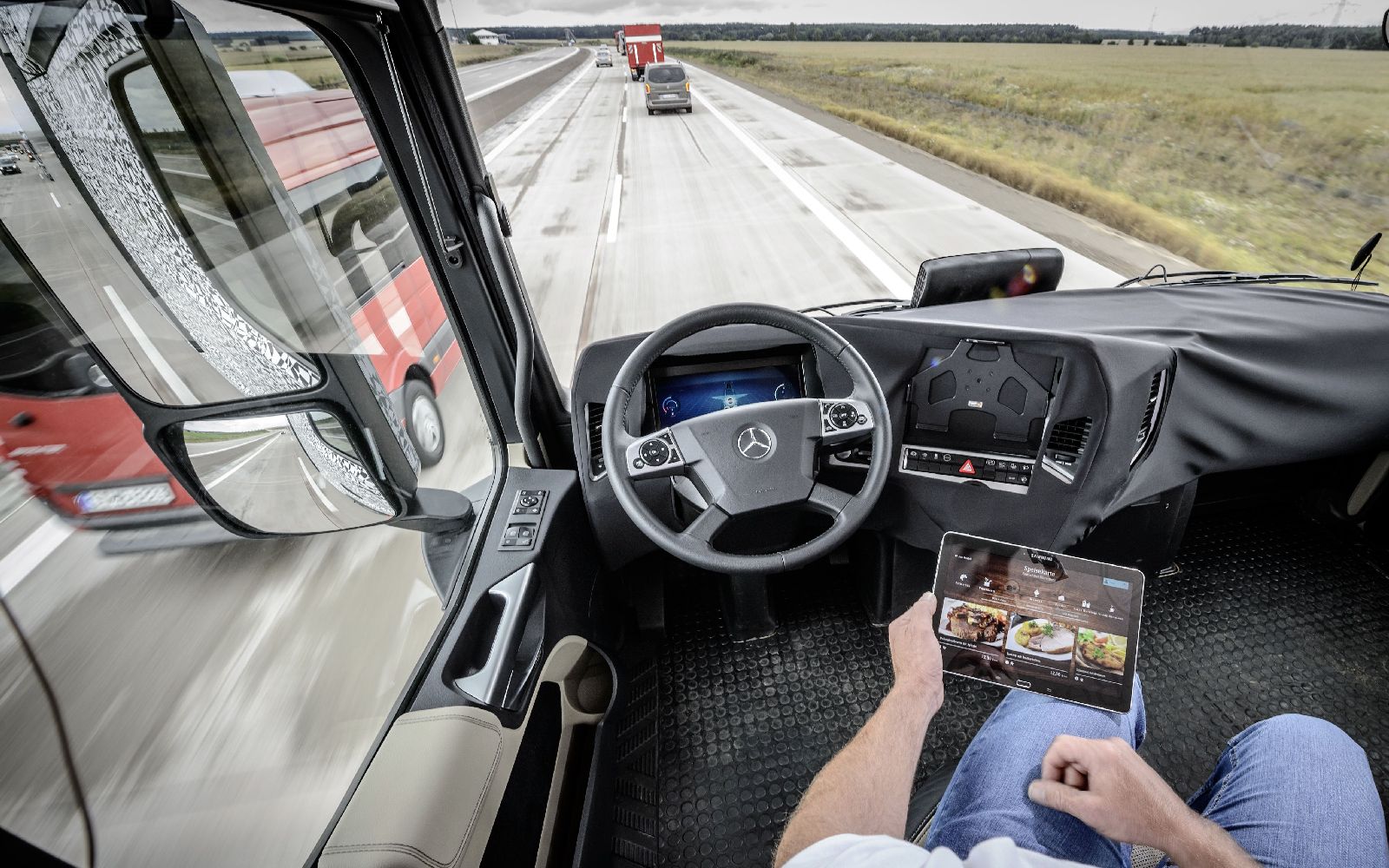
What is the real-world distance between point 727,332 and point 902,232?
311 cm

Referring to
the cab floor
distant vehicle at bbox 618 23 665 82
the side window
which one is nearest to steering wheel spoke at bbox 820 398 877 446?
the cab floor

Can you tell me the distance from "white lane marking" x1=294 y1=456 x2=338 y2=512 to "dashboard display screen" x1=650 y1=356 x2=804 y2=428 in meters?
0.96

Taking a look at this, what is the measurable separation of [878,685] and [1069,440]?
3.23 ft

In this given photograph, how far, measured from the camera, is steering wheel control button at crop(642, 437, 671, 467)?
149cm

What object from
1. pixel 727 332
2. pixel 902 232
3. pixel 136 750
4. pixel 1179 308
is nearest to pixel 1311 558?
pixel 1179 308

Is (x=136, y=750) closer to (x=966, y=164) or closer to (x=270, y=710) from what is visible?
(x=270, y=710)

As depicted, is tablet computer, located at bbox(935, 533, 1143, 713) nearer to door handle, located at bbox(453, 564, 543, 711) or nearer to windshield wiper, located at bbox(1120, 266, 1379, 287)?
door handle, located at bbox(453, 564, 543, 711)

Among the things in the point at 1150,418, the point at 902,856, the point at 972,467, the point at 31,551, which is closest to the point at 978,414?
Answer: the point at 972,467

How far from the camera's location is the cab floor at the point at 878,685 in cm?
172

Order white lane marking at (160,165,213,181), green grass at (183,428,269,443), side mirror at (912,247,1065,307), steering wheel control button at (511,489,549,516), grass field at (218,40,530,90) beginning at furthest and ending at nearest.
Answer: side mirror at (912,247,1065,307)
steering wheel control button at (511,489,549,516)
green grass at (183,428,269,443)
grass field at (218,40,530,90)
white lane marking at (160,165,213,181)

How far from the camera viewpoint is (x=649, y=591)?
222 centimetres

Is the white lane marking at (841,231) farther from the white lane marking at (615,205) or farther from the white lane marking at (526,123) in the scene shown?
the white lane marking at (526,123)

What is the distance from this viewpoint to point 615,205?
16.9 feet

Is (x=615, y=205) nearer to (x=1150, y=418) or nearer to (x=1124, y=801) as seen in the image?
(x=1150, y=418)
